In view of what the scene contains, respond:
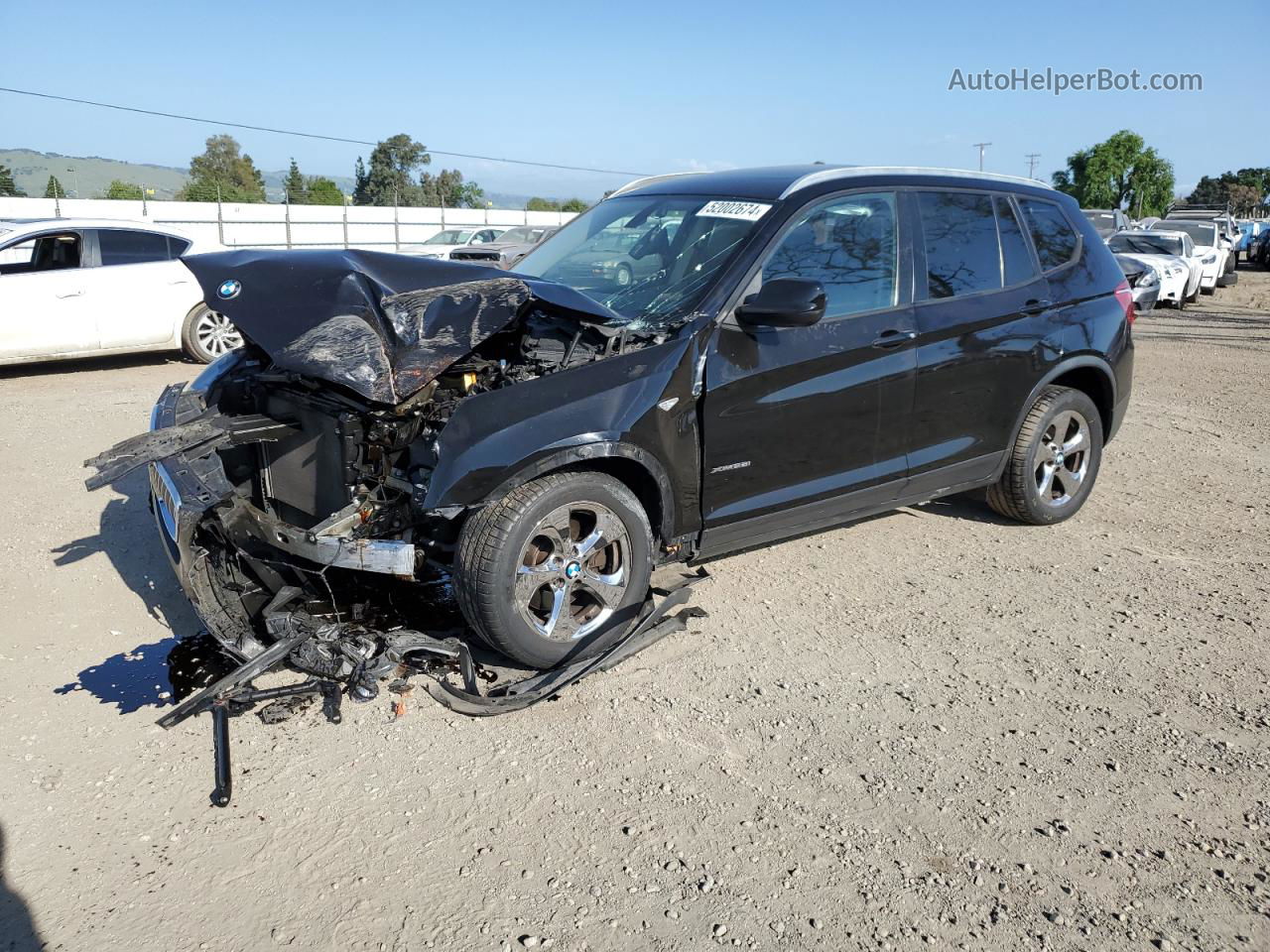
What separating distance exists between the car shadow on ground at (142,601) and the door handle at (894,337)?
3.32 metres

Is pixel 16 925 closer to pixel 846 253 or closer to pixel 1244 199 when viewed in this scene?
pixel 846 253

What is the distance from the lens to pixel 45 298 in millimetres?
9977

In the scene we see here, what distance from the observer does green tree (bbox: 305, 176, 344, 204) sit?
153 feet

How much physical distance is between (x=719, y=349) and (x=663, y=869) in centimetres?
216

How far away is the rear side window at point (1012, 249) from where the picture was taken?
5.34m

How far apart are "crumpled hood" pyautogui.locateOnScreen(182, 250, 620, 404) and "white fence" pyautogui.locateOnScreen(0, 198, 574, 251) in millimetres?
23151

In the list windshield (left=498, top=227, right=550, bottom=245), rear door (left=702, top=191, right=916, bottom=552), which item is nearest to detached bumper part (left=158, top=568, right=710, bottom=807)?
rear door (left=702, top=191, right=916, bottom=552)

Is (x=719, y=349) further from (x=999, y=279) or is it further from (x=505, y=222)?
(x=505, y=222)

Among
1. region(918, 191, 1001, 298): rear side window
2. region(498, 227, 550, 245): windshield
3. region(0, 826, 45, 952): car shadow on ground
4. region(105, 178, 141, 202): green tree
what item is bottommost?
region(0, 826, 45, 952): car shadow on ground

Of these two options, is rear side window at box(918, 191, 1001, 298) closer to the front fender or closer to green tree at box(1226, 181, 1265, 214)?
the front fender

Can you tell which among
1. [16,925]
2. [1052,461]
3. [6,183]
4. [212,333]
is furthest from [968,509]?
[6,183]

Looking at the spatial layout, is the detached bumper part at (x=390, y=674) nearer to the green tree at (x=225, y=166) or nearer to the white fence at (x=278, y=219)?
the white fence at (x=278, y=219)

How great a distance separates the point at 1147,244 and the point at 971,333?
18.1m

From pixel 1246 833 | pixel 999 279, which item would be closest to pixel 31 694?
pixel 1246 833
